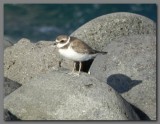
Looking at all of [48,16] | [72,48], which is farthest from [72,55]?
[48,16]

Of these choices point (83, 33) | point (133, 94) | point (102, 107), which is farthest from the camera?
point (83, 33)

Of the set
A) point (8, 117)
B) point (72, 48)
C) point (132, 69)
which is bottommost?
point (8, 117)

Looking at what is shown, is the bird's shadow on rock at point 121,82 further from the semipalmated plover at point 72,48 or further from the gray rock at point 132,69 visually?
the semipalmated plover at point 72,48

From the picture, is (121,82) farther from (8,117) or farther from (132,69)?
(8,117)

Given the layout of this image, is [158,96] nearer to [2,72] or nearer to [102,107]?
[102,107]

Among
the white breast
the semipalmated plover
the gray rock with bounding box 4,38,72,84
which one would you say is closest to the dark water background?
the gray rock with bounding box 4,38,72,84

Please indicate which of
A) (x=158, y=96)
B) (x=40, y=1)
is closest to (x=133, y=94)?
(x=158, y=96)
